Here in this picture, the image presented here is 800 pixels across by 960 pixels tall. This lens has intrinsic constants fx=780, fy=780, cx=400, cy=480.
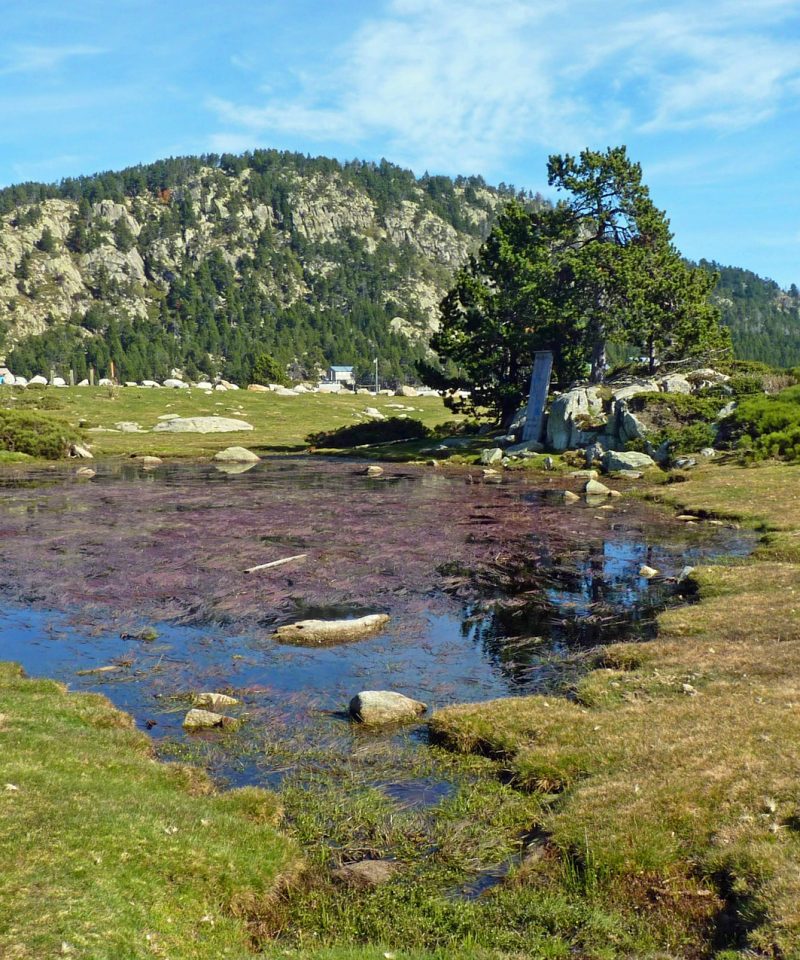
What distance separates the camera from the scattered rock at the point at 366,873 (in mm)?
11969

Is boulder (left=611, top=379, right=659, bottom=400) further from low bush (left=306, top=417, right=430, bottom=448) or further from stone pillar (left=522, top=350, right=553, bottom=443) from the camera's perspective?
low bush (left=306, top=417, right=430, bottom=448)

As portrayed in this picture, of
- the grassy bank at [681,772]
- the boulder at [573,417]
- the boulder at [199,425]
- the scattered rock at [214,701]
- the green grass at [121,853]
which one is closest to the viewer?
the green grass at [121,853]

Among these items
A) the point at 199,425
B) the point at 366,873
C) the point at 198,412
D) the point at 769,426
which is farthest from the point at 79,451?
the point at 366,873

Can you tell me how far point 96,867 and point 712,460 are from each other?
5711cm

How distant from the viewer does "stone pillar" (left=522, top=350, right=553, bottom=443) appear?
7875 cm

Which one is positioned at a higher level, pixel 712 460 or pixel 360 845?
pixel 712 460

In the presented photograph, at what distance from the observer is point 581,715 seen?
17.1 metres

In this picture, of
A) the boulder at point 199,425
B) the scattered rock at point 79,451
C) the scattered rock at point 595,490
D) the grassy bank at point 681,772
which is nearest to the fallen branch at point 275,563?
the grassy bank at point 681,772

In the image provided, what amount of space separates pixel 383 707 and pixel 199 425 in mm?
101460

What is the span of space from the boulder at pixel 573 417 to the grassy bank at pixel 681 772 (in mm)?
50944

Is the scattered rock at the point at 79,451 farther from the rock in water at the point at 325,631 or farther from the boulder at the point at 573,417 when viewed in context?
the rock in water at the point at 325,631

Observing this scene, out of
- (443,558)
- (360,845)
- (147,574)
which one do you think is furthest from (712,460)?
(360,845)

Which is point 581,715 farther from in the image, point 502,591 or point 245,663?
point 502,591

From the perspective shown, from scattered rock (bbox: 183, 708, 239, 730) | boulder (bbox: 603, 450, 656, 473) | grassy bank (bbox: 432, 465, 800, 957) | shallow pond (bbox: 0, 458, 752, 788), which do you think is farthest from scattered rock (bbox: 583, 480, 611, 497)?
scattered rock (bbox: 183, 708, 239, 730)
